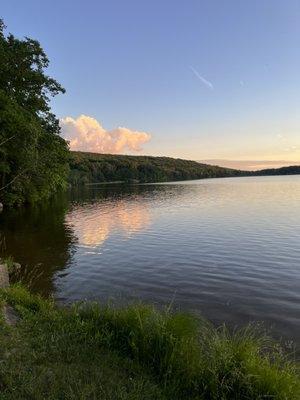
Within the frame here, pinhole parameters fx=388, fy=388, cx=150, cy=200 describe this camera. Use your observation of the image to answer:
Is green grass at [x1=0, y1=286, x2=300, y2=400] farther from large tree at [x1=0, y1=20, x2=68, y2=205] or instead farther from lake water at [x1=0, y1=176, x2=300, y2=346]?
large tree at [x1=0, y1=20, x2=68, y2=205]

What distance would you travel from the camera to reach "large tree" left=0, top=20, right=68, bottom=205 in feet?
108

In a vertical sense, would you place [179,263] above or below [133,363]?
below

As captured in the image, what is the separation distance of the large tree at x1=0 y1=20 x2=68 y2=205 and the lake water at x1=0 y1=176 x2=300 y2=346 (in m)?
5.24

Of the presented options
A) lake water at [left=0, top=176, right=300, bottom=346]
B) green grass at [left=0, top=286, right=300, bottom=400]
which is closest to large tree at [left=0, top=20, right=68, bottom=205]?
lake water at [left=0, top=176, right=300, bottom=346]

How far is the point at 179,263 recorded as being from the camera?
22.0 meters

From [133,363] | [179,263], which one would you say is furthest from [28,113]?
[133,363]

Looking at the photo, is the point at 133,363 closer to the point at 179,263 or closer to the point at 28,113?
the point at 179,263

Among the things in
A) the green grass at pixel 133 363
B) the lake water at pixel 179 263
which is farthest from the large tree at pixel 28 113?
the green grass at pixel 133 363

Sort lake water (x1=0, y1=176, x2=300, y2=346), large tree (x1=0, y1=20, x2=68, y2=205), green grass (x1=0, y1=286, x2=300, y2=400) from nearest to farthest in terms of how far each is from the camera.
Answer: green grass (x1=0, y1=286, x2=300, y2=400)
lake water (x1=0, y1=176, x2=300, y2=346)
large tree (x1=0, y1=20, x2=68, y2=205)

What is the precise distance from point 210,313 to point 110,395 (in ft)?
28.0

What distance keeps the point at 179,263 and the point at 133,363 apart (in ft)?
47.1

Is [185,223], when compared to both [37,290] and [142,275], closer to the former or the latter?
[142,275]

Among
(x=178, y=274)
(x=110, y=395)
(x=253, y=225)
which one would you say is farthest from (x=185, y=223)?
(x=110, y=395)

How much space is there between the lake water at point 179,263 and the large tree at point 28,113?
5.24 metres
